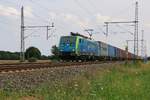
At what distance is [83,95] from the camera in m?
14.0

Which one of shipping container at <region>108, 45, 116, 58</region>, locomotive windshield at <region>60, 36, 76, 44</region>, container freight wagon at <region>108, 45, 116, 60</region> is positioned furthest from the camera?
container freight wagon at <region>108, 45, 116, 60</region>

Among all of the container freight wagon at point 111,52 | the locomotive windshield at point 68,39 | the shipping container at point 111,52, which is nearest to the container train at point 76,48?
the locomotive windshield at point 68,39

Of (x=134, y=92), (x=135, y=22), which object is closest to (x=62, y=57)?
(x=135, y=22)

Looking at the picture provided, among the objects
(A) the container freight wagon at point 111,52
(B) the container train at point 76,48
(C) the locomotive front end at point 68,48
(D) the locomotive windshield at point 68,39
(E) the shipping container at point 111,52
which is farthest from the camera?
(A) the container freight wagon at point 111,52

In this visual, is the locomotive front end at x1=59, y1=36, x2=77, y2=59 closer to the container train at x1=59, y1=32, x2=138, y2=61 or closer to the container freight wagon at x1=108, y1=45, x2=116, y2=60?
the container train at x1=59, y1=32, x2=138, y2=61

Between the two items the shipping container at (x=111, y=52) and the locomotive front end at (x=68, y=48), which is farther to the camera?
the shipping container at (x=111, y=52)

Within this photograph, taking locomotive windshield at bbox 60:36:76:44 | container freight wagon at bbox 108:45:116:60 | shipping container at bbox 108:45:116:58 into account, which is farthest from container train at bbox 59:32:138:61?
container freight wagon at bbox 108:45:116:60

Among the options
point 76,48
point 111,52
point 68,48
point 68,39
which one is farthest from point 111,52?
point 68,48

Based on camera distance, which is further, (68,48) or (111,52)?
(111,52)

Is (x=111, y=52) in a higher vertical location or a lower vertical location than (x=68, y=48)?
lower

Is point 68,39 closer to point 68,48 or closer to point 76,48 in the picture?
point 68,48

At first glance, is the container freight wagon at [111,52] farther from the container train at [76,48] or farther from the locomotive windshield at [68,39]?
the locomotive windshield at [68,39]

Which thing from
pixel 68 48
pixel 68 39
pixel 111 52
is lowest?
pixel 111 52

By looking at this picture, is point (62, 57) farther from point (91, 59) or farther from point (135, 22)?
point (135, 22)
